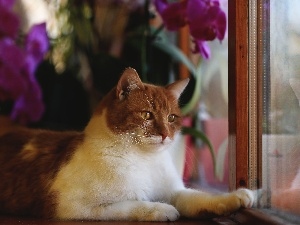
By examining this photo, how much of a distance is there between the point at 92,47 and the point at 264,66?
37.0 inches

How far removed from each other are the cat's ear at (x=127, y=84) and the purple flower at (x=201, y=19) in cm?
31

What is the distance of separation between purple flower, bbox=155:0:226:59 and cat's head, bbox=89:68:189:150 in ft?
0.93

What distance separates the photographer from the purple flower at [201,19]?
3.97ft

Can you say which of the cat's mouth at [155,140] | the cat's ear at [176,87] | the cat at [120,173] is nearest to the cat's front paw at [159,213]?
the cat at [120,173]

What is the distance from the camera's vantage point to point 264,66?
832 millimetres

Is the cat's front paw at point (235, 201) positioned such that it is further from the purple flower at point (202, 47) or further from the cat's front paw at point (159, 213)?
the purple flower at point (202, 47)

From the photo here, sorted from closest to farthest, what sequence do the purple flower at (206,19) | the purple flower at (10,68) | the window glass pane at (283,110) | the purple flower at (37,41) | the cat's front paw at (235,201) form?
1. the window glass pane at (283,110)
2. the cat's front paw at (235,201)
3. the purple flower at (206,19)
4. the purple flower at (10,68)
5. the purple flower at (37,41)

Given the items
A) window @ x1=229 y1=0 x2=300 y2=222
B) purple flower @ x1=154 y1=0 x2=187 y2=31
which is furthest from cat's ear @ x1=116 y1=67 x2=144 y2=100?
purple flower @ x1=154 y1=0 x2=187 y2=31

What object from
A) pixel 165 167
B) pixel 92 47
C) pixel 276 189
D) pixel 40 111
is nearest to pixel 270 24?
pixel 276 189

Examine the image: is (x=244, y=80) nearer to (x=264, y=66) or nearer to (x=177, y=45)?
(x=264, y=66)

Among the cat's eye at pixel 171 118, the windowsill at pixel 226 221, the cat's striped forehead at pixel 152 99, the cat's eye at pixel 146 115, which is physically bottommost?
the windowsill at pixel 226 221

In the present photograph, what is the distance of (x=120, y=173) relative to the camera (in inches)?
37.1

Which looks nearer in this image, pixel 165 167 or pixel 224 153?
pixel 165 167

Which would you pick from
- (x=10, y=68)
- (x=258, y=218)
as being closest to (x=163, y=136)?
(x=258, y=218)
